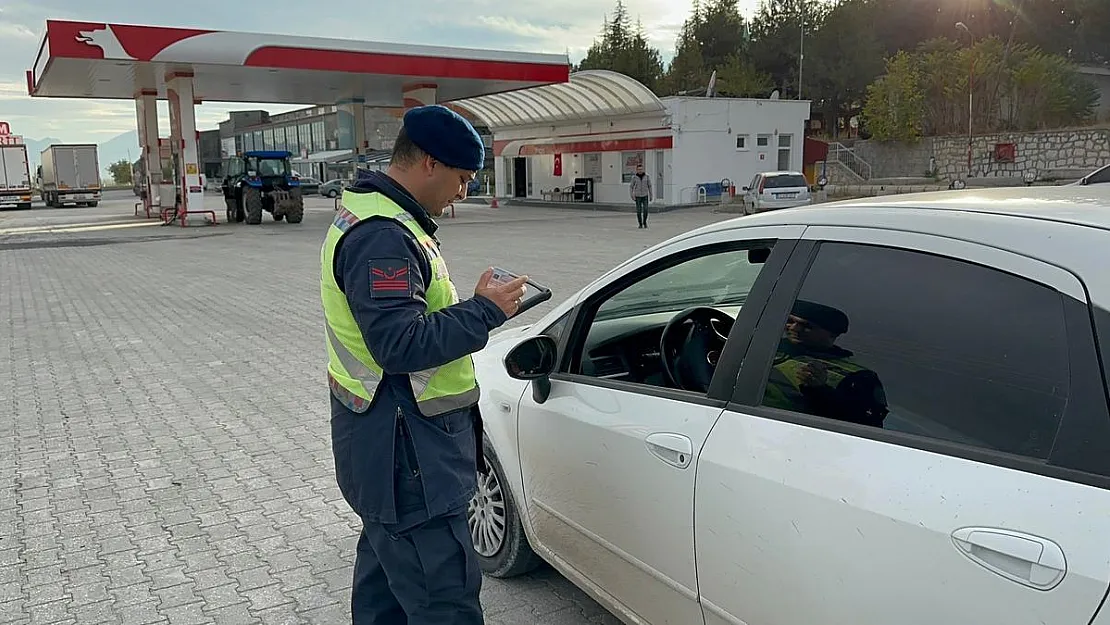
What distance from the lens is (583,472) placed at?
2.79m

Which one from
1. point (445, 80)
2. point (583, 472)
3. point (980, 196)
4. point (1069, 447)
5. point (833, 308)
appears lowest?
point (583, 472)

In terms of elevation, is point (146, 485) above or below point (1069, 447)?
below

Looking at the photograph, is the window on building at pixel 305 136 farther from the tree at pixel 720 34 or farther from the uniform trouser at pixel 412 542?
the uniform trouser at pixel 412 542

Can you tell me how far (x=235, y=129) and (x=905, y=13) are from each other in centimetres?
6759

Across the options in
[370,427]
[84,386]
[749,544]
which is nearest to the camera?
[749,544]

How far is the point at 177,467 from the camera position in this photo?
5.16 m

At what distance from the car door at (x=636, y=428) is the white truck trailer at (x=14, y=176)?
5078cm

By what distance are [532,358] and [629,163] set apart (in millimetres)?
31697

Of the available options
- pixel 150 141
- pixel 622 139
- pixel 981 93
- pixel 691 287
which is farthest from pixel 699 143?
pixel 691 287

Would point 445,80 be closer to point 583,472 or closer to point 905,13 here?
point 583,472

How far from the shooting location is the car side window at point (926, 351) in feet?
5.54

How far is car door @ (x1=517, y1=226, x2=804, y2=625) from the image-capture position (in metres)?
2.35

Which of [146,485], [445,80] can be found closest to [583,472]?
[146,485]

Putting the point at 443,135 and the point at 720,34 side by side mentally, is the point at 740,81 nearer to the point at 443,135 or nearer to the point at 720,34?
the point at 720,34
